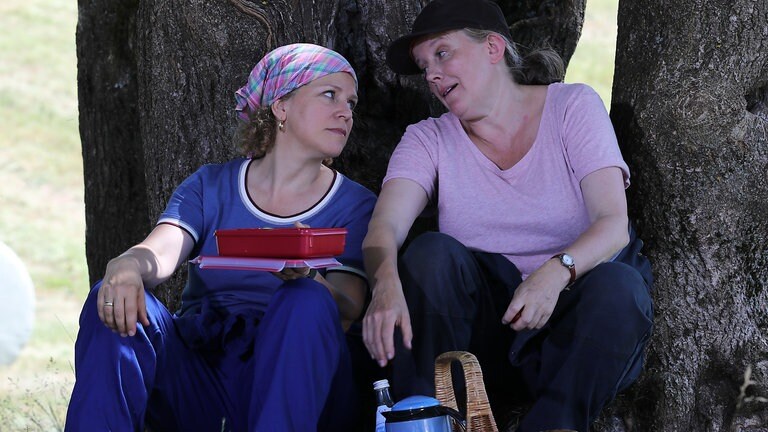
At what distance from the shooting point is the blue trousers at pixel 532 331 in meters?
3.06

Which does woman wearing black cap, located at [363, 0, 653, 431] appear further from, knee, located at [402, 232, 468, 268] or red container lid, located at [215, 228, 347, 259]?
red container lid, located at [215, 228, 347, 259]

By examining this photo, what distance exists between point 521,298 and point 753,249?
40.8 inches

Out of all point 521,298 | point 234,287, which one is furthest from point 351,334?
point 521,298

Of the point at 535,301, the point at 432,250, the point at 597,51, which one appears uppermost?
the point at 597,51

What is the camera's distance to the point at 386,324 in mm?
3064

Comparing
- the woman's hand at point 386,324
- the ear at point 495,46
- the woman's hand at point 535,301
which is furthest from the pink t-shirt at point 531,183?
the woman's hand at point 386,324

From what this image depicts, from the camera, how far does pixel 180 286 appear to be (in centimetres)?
420

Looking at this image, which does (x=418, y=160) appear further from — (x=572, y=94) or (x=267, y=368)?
(x=267, y=368)

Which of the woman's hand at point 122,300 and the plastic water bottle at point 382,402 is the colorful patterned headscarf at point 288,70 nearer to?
the woman's hand at point 122,300

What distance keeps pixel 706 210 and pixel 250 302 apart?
1538 mm

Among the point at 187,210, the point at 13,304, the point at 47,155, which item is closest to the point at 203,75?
the point at 187,210

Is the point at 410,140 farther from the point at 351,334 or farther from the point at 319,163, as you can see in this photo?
the point at 351,334

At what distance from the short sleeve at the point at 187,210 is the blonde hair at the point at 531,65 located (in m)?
1.07

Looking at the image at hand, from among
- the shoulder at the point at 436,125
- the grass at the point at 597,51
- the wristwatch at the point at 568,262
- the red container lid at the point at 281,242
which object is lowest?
the wristwatch at the point at 568,262
